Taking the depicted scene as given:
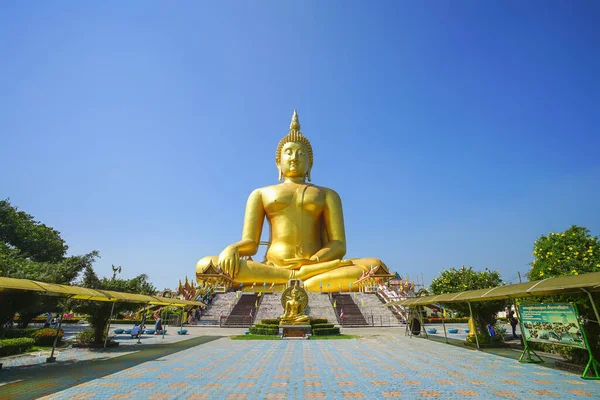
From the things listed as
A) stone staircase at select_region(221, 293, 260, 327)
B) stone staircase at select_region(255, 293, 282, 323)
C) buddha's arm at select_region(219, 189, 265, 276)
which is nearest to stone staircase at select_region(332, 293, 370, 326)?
stone staircase at select_region(255, 293, 282, 323)

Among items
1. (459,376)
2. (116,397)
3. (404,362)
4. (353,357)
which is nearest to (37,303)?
(116,397)

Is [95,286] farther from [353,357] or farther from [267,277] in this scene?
[267,277]

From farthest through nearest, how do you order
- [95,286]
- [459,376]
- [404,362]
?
[95,286] < [404,362] < [459,376]

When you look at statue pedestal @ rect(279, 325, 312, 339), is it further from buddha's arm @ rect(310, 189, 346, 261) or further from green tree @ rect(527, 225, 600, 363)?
buddha's arm @ rect(310, 189, 346, 261)

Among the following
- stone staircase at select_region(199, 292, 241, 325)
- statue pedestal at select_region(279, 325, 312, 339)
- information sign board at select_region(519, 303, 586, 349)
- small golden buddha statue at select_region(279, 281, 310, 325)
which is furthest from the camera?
stone staircase at select_region(199, 292, 241, 325)

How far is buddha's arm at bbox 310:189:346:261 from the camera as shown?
86.7 feet

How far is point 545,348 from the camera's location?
29.6 feet

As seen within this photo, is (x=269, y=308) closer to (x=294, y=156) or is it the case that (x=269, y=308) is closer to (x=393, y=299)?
(x=393, y=299)

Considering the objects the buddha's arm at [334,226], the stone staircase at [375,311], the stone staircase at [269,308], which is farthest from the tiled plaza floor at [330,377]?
the buddha's arm at [334,226]

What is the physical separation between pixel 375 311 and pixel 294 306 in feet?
24.4

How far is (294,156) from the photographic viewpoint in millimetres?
29094

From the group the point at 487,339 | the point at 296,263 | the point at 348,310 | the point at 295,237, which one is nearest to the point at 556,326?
the point at 487,339

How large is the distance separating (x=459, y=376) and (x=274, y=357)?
422cm

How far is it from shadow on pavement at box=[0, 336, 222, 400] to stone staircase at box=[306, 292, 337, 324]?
10.8m
